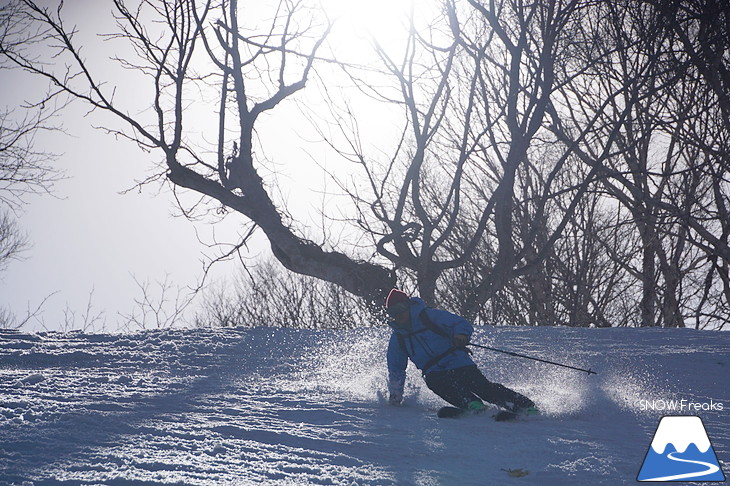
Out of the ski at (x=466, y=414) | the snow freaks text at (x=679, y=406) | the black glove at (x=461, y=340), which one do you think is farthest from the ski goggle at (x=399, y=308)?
the snow freaks text at (x=679, y=406)

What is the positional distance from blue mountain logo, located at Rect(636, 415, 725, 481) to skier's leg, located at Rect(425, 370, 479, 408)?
4.34 ft

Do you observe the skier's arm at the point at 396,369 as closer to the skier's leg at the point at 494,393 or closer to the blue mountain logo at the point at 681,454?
the skier's leg at the point at 494,393

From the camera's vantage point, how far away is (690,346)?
814 centimetres

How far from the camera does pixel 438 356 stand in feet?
18.3

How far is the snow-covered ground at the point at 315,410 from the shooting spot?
3496 mm

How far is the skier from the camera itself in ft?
17.4

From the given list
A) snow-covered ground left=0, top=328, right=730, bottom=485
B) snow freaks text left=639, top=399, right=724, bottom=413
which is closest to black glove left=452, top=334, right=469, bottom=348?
snow-covered ground left=0, top=328, right=730, bottom=485

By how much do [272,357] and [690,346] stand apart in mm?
4598

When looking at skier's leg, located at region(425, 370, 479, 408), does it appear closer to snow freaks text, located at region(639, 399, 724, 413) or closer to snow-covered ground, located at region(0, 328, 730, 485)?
snow-covered ground, located at region(0, 328, 730, 485)

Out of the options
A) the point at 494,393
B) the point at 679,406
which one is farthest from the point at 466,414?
the point at 679,406

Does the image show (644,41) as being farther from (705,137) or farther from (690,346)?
(690,346)

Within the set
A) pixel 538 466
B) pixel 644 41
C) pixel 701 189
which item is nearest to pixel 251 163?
pixel 644 41

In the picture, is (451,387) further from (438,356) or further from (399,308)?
(399,308)

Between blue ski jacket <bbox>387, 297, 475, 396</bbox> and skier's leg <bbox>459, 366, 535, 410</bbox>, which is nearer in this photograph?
skier's leg <bbox>459, 366, 535, 410</bbox>
